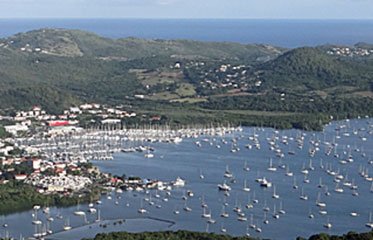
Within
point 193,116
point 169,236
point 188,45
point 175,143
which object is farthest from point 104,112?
point 188,45

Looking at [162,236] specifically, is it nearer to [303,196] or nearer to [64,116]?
[303,196]

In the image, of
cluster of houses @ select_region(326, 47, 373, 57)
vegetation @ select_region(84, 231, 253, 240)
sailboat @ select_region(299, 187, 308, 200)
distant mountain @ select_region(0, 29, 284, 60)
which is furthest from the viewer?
distant mountain @ select_region(0, 29, 284, 60)

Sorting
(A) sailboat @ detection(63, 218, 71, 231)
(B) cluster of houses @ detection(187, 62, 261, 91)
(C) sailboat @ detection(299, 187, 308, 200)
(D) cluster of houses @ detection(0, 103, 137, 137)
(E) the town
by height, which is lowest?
(B) cluster of houses @ detection(187, 62, 261, 91)

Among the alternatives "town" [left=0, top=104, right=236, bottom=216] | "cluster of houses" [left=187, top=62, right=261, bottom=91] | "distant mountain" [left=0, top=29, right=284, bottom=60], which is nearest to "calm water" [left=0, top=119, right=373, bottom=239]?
"town" [left=0, top=104, right=236, bottom=216]

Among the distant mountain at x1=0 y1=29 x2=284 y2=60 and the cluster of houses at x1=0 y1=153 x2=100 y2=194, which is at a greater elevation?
the cluster of houses at x1=0 y1=153 x2=100 y2=194

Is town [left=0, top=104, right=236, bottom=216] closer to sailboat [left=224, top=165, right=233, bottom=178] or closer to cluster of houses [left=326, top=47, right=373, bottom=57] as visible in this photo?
sailboat [left=224, top=165, right=233, bottom=178]

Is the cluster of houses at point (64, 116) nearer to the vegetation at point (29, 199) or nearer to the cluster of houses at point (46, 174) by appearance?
the cluster of houses at point (46, 174)

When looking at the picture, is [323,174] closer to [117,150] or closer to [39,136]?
[117,150]

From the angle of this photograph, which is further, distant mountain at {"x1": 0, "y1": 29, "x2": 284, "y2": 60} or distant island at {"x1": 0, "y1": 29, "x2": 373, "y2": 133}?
distant mountain at {"x1": 0, "y1": 29, "x2": 284, "y2": 60}

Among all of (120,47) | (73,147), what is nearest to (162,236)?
(73,147)
